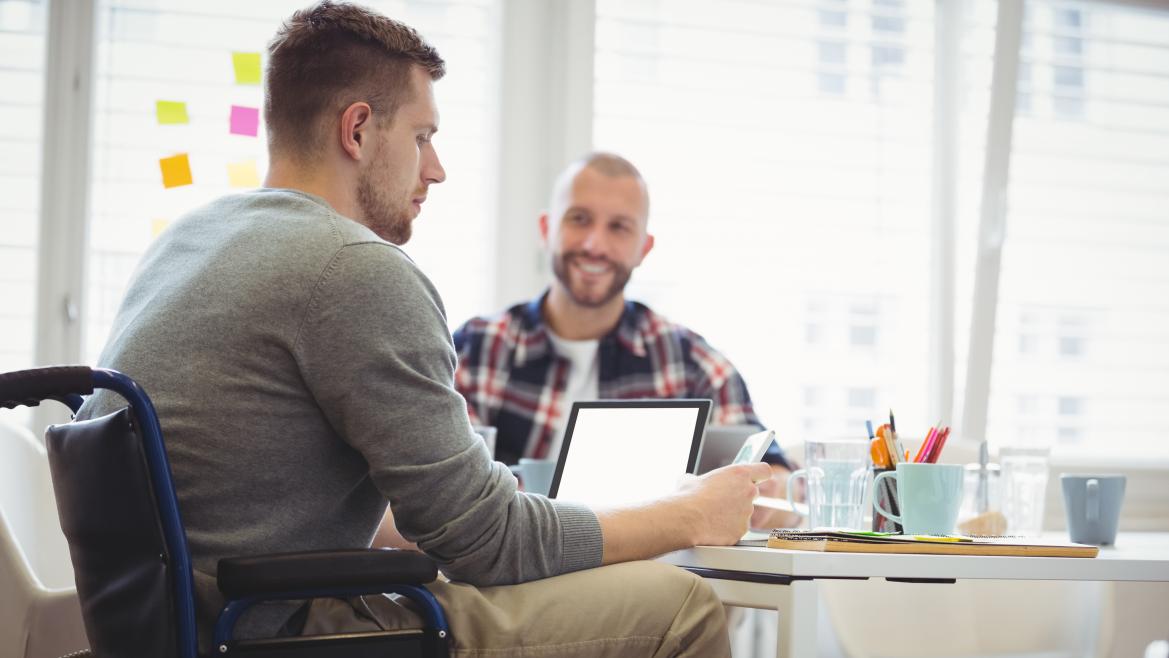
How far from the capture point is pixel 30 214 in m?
2.83

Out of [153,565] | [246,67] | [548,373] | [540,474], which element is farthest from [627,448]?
[246,67]

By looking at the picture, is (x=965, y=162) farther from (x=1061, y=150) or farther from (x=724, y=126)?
(x=724, y=126)

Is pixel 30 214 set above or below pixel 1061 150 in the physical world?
below

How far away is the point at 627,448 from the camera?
1679 millimetres

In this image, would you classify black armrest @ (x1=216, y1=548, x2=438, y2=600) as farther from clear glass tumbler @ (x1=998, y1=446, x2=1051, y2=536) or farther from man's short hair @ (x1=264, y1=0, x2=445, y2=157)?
clear glass tumbler @ (x1=998, y1=446, x2=1051, y2=536)

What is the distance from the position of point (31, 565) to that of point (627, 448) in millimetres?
1201

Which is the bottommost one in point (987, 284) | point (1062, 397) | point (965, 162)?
point (1062, 397)

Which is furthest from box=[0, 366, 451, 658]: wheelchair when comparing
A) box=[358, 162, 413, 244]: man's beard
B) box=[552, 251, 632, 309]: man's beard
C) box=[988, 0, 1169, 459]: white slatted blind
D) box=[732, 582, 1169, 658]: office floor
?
box=[988, 0, 1169, 459]: white slatted blind

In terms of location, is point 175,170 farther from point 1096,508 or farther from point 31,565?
point 1096,508

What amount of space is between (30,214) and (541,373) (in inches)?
51.1

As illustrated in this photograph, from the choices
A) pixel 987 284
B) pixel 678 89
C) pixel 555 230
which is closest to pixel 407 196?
pixel 555 230

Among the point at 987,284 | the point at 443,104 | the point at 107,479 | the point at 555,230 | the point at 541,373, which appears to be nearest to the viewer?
the point at 107,479

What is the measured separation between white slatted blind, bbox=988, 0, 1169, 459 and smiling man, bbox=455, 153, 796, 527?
1.23 metres

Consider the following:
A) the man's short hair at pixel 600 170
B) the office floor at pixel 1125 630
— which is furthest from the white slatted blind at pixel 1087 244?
the man's short hair at pixel 600 170
